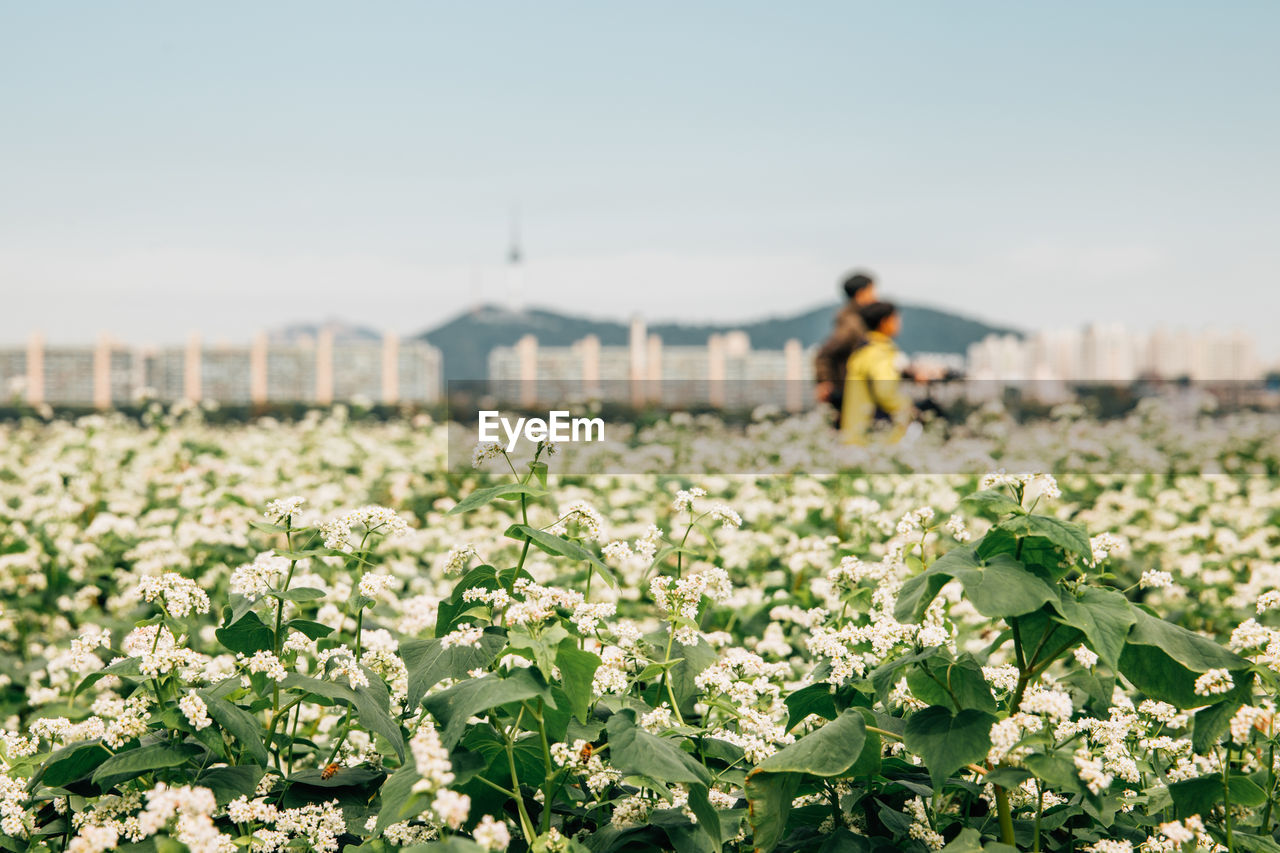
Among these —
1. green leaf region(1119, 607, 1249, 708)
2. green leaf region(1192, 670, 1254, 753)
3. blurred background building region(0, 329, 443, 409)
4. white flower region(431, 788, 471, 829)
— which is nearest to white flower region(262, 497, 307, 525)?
white flower region(431, 788, 471, 829)

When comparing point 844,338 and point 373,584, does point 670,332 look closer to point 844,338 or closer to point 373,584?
point 844,338

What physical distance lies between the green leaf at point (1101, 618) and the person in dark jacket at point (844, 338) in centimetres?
809

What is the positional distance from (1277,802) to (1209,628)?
3.00 metres

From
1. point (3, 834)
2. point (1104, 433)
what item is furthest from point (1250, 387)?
point (3, 834)

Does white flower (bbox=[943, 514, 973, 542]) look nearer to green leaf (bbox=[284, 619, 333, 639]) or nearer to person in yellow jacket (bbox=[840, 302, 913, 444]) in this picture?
green leaf (bbox=[284, 619, 333, 639])

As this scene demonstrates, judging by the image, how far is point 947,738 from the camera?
5.38 feet

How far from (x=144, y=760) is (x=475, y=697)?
2.04 ft

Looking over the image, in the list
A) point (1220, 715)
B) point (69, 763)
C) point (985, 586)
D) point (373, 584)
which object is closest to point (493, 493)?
point (373, 584)

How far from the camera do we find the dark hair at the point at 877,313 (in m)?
9.58

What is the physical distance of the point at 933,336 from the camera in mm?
127500

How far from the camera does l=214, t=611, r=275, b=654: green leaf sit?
6.47ft

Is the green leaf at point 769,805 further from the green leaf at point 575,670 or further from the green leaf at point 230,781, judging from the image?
the green leaf at point 230,781

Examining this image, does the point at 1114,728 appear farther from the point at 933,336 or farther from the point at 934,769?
the point at 933,336

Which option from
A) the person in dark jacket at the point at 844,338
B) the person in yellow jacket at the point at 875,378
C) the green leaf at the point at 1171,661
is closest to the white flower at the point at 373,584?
the green leaf at the point at 1171,661
